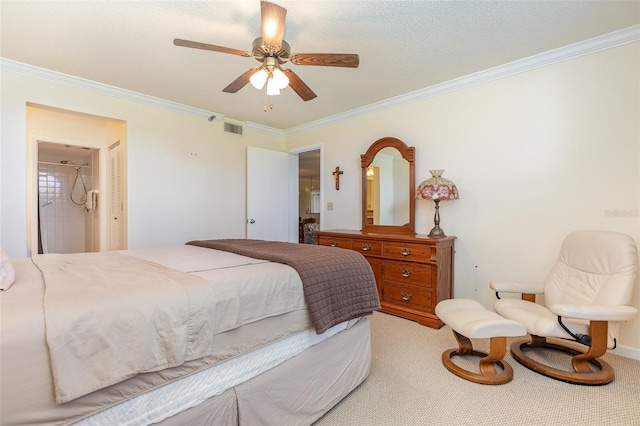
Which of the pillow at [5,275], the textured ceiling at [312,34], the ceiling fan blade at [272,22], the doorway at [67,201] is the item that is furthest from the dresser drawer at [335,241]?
the doorway at [67,201]

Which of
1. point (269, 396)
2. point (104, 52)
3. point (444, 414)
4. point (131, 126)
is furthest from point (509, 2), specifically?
point (131, 126)

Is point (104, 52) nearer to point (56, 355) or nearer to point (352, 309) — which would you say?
point (56, 355)

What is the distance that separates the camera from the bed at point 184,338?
0.87m

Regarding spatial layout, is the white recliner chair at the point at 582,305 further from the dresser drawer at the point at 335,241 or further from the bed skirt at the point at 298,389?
the dresser drawer at the point at 335,241

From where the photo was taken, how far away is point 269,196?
480 cm

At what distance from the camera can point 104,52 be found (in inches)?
102

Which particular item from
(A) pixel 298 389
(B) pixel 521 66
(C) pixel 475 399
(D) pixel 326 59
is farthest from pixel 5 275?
(B) pixel 521 66

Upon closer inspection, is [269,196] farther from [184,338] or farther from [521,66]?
[184,338]

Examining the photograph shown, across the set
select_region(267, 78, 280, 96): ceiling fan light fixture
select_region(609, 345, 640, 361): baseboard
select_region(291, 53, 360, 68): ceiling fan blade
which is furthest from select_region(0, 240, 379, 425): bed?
select_region(609, 345, 640, 361): baseboard

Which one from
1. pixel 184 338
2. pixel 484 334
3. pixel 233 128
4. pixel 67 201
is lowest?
pixel 484 334

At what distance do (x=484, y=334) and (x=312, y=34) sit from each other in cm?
246

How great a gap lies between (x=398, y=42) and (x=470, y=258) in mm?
2200

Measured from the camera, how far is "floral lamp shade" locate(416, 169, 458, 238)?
3031 millimetres

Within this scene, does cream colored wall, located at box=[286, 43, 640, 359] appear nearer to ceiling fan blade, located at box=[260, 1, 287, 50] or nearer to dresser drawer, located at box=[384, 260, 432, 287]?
dresser drawer, located at box=[384, 260, 432, 287]
